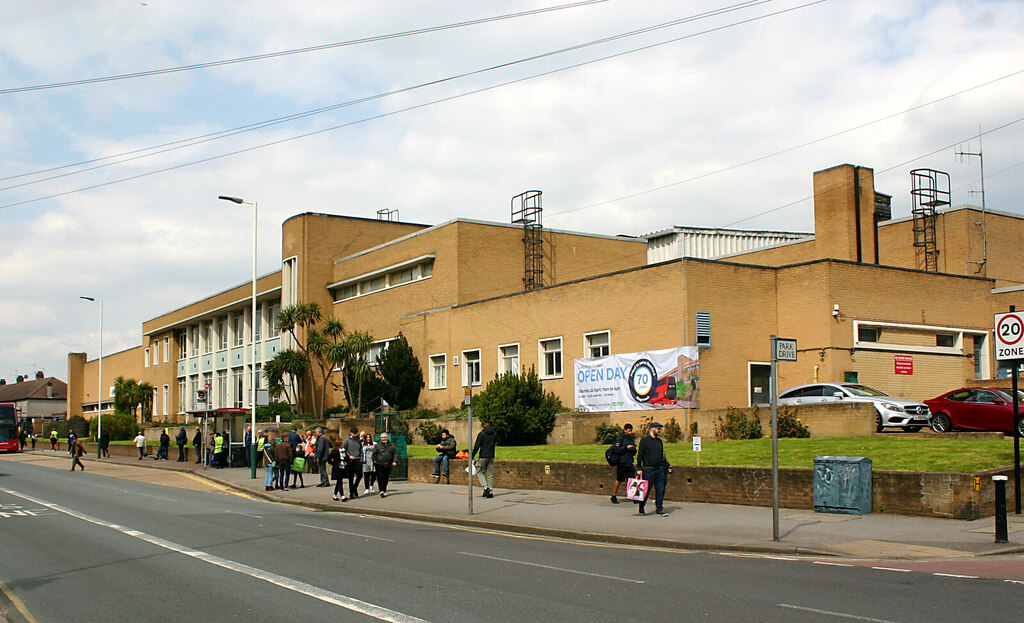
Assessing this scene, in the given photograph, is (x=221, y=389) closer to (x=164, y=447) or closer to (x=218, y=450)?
(x=164, y=447)

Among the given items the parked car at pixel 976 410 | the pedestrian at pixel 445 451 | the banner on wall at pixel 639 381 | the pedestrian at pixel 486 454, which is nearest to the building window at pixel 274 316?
the banner on wall at pixel 639 381

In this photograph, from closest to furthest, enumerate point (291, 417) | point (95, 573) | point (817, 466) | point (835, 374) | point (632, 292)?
point (95, 573) < point (817, 466) < point (835, 374) < point (632, 292) < point (291, 417)

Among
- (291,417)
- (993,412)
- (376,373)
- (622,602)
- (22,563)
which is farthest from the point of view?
(291,417)

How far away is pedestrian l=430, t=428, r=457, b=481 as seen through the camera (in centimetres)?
2561

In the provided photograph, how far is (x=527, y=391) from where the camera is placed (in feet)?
109

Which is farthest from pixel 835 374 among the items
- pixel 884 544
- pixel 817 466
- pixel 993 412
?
pixel 884 544

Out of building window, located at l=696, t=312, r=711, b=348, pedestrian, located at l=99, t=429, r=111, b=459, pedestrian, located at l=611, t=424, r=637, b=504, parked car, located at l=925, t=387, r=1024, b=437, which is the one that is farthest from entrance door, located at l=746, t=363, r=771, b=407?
pedestrian, located at l=99, t=429, r=111, b=459

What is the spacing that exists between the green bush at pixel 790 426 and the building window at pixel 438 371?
20158 millimetres

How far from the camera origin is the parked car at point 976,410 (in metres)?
23.8

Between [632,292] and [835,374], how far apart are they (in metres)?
7.48

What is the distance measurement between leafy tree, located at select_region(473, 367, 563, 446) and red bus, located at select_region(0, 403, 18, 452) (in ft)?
142

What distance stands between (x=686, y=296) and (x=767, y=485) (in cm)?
1342

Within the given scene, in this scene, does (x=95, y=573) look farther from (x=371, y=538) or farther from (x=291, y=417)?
(x=291, y=417)

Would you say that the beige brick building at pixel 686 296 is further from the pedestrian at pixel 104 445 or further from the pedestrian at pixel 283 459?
the pedestrian at pixel 283 459
